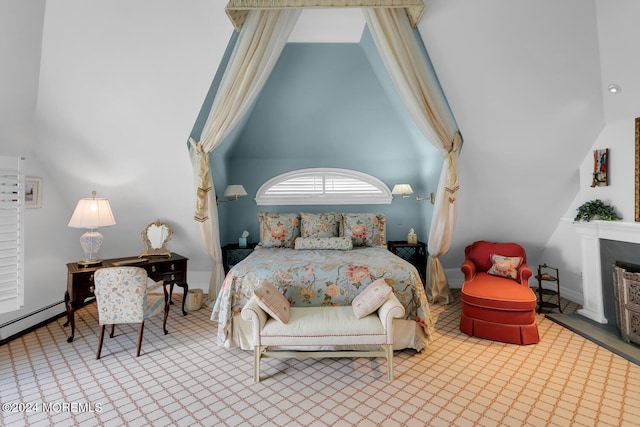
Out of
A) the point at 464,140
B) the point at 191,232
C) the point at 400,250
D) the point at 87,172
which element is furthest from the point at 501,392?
the point at 87,172

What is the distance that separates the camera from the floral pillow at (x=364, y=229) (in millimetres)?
4359

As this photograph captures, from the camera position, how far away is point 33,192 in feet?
12.3

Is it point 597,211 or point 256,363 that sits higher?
point 597,211

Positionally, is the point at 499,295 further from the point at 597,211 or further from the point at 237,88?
the point at 237,88

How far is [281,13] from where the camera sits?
119 inches

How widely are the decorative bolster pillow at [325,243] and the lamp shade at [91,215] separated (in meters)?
2.42

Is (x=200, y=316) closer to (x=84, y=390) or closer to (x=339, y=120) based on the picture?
(x=84, y=390)

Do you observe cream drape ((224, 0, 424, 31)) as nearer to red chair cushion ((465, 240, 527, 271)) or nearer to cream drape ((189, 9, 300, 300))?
cream drape ((189, 9, 300, 300))

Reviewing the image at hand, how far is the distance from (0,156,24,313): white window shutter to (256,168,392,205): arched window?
9.67 feet

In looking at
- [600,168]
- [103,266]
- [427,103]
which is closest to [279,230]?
[103,266]

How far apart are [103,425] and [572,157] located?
18.3ft

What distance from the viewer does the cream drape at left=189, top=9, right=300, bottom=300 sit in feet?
10.0

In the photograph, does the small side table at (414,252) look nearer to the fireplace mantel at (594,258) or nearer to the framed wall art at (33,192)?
the fireplace mantel at (594,258)

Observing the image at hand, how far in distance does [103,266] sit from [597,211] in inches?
238
